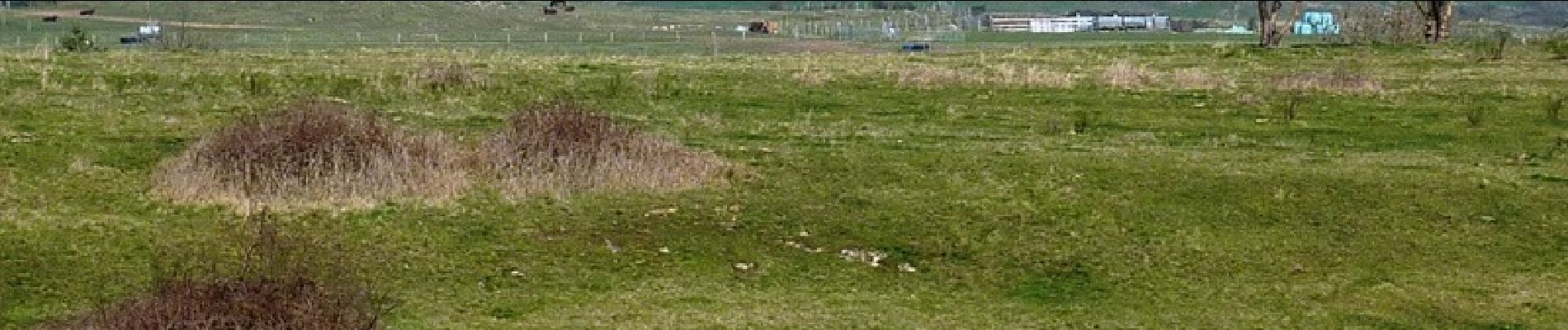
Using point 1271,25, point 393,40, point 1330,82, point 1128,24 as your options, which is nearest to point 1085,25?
point 1128,24

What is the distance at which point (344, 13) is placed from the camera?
18212 cm

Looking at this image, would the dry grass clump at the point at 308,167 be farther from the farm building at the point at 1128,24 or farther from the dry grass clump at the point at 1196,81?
the farm building at the point at 1128,24

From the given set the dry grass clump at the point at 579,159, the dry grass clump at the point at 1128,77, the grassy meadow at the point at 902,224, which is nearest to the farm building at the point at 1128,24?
the dry grass clump at the point at 1128,77

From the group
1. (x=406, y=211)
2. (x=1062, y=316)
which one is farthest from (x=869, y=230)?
(x=406, y=211)

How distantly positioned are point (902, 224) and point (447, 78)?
62.6 ft

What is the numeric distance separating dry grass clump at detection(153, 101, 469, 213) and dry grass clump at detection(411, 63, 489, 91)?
1431 cm

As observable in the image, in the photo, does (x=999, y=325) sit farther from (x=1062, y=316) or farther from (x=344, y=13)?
(x=344, y=13)

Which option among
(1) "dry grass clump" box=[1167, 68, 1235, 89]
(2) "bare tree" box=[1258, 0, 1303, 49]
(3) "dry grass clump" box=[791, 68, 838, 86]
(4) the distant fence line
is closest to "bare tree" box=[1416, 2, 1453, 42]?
(2) "bare tree" box=[1258, 0, 1303, 49]

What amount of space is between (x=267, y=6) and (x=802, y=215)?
18558 cm

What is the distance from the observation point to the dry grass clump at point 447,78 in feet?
127

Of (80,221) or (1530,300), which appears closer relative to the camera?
(1530,300)

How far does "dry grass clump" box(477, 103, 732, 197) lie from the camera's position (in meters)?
24.0

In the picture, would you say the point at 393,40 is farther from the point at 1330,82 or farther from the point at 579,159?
the point at 579,159

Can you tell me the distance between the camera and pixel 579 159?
2431cm
